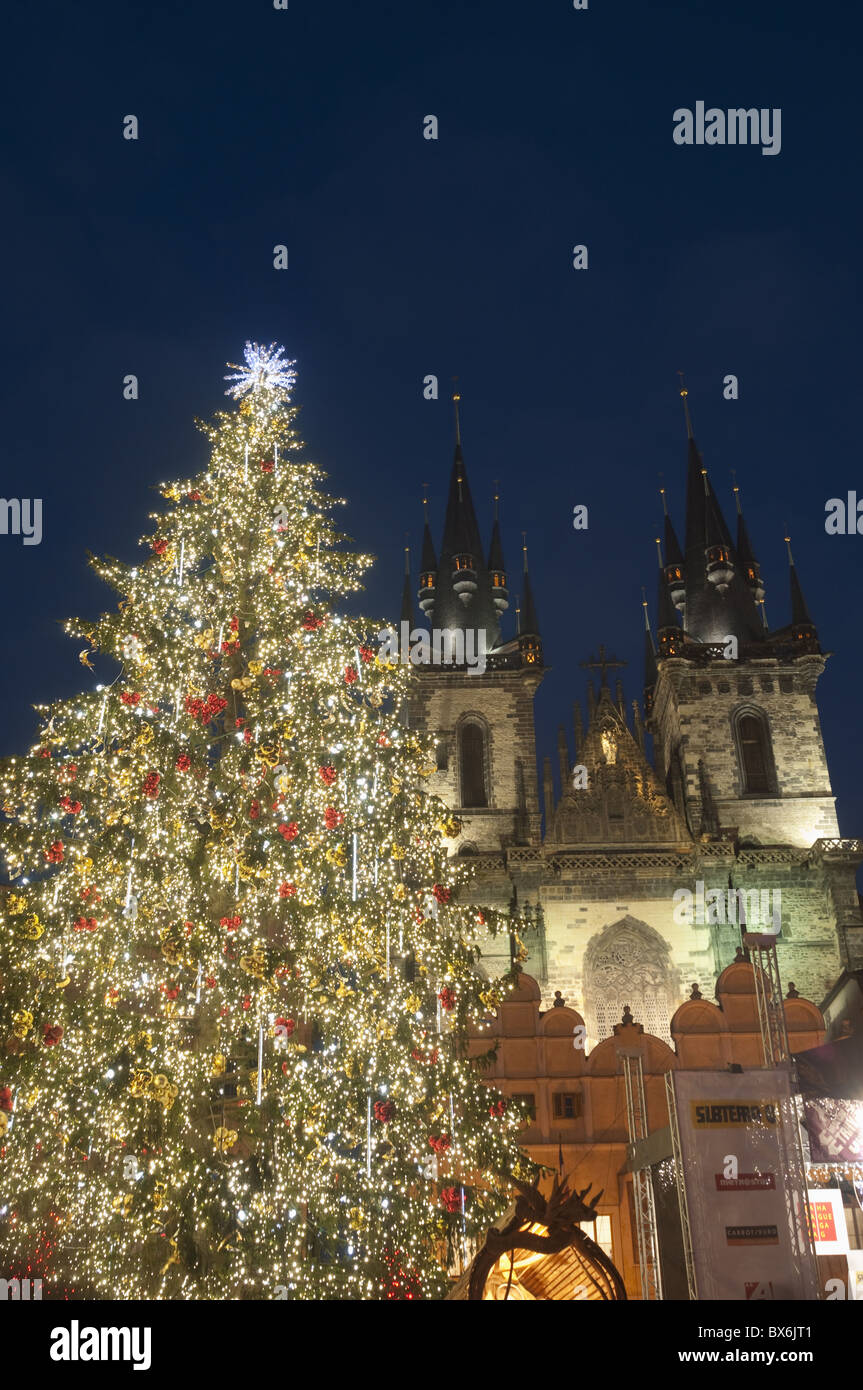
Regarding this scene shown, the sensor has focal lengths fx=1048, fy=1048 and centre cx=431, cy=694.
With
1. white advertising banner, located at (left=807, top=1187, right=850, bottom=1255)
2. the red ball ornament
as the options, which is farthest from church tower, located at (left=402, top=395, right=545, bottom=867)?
the red ball ornament

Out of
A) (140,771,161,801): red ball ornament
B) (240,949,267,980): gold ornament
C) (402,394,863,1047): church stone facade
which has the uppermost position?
Answer: (402,394,863,1047): church stone facade

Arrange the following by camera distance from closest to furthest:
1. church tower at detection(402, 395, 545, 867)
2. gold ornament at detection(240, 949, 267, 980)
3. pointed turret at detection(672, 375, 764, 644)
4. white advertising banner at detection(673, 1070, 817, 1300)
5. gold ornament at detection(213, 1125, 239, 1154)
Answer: gold ornament at detection(213, 1125, 239, 1154) < gold ornament at detection(240, 949, 267, 980) < white advertising banner at detection(673, 1070, 817, 1300) < church tower at detection(402, 395, 545, 867) < pointed turret at detection(672, 375, 764, 644)

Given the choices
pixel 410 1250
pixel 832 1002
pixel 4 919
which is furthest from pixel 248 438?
pixel 832 1002

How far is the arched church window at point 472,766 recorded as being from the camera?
108ft

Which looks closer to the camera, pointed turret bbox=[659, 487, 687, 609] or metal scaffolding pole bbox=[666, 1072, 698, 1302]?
metal scaffolding pole bbox=[666, 1072, 698, 1302]

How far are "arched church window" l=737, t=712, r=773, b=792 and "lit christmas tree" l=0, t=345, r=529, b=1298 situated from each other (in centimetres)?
2389

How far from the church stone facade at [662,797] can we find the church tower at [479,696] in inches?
2.5

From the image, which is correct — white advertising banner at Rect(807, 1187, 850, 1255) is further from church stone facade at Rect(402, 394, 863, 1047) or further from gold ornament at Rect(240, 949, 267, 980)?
church stone facade at Rect(402, 394, 863, 1047)

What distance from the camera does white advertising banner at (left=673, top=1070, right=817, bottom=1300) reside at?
9.62m

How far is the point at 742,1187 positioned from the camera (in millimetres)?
9938

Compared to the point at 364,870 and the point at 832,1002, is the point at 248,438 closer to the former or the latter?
the point at 364,870

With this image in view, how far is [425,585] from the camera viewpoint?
3809cm

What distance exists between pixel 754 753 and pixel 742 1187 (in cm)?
2478

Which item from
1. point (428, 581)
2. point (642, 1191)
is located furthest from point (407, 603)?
point (642, 1191)
